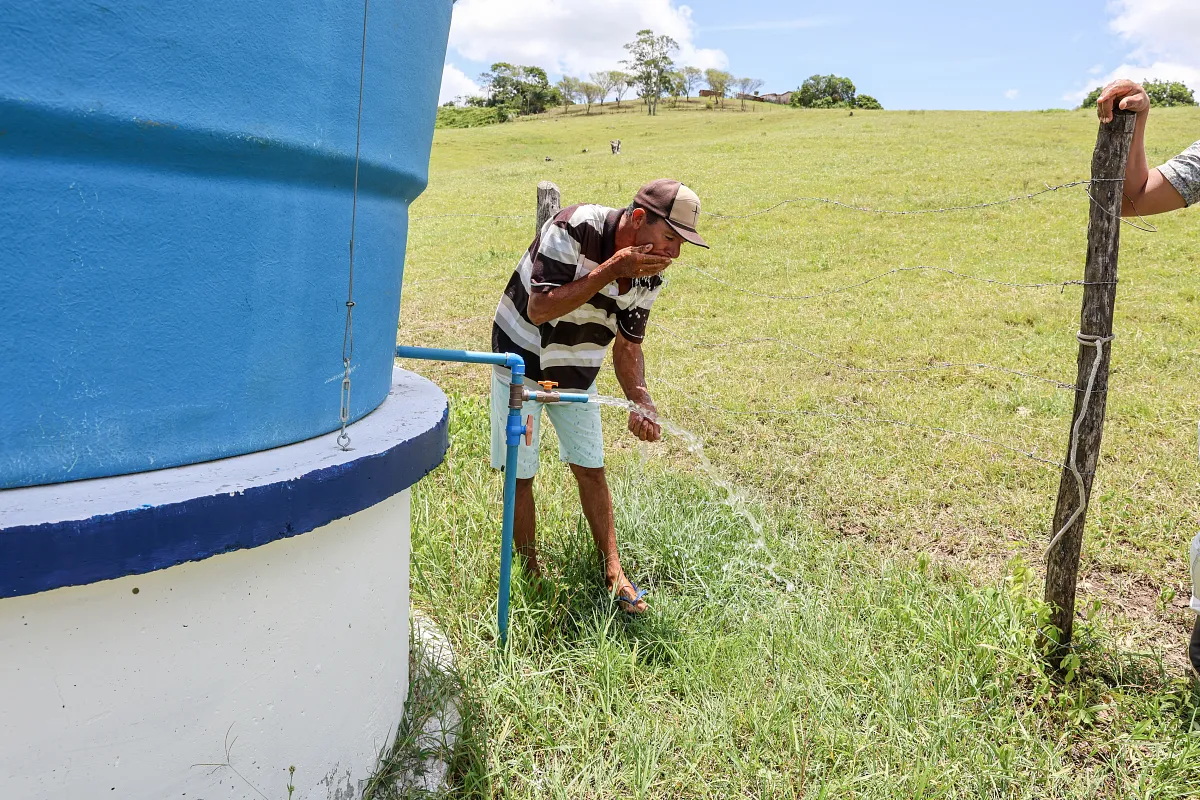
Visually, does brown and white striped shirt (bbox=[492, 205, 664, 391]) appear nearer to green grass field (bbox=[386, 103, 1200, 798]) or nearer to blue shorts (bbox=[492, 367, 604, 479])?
blue shorts (bbox=[492, 367, 604, 479])

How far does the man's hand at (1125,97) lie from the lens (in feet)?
7.68

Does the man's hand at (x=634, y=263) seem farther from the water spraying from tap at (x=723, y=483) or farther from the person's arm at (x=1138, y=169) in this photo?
the person's arm at (x=1138, y=169)

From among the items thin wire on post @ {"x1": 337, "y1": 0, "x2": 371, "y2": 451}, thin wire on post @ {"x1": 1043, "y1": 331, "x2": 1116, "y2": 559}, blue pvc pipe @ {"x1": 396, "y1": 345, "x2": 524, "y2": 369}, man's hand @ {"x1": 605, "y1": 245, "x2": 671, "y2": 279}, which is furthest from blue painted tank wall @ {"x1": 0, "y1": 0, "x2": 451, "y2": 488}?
thin wire on post @ {"x1": 1043, "y1": 331, "x2": 1116, "y2": 559}

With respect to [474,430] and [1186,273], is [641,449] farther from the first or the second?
[1186,273]

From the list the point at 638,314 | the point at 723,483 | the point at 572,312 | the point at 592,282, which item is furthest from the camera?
the point at 723,483

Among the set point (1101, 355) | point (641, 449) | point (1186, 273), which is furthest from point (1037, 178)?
point (1101, 355)

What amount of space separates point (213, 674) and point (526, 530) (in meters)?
1.56

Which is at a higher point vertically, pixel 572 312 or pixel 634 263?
pixel 634 263

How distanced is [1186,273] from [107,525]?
1049 centimetres

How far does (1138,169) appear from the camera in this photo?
2463mm

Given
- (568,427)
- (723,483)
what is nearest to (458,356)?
(568,427)

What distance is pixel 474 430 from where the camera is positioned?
14.8 ft

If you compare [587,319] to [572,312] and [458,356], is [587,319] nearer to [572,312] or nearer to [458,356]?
[572,312]

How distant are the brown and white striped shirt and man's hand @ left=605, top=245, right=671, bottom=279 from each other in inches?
9.8
